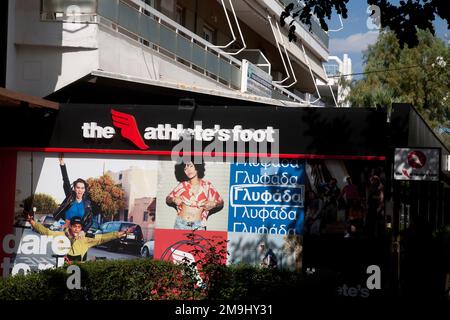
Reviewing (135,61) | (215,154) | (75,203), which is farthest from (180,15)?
(75,203)

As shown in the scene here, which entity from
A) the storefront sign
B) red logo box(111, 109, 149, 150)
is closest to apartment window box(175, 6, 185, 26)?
red logo box(111, 109, 149, 150)

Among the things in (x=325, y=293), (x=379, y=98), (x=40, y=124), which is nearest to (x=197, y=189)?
(x=40, y=124)

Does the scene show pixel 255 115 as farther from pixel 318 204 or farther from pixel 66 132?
pixel 66 132

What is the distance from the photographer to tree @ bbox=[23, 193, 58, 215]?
14648 millimetres

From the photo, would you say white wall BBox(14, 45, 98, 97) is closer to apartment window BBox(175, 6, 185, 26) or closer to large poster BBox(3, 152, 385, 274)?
large poster BBox(3, 152, 385, 274)

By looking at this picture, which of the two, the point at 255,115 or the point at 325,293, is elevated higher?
the point at 255,115

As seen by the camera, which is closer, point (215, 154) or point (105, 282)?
point (105, 282)

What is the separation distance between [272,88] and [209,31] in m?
2.88

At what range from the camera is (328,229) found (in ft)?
45.0

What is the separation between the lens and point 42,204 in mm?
14664

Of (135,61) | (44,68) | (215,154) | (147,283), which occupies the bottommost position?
(147,283)

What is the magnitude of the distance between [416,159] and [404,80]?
29556 millimetres

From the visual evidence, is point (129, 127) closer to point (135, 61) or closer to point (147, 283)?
point (135, 61)

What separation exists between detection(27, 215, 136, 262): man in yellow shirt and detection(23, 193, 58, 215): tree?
0.21 m
